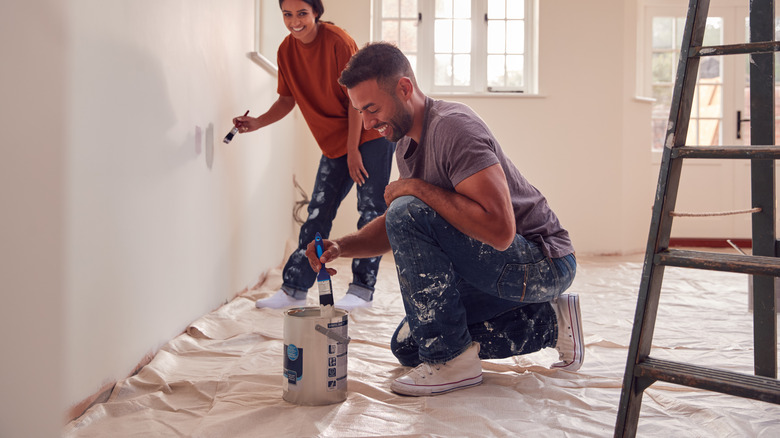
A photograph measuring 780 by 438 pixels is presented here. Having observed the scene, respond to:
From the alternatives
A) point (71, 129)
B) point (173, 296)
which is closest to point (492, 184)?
point (71, 129)

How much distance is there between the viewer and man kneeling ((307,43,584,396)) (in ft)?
4.90

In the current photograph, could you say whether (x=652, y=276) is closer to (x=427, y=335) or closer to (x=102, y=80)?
(x=427, y=335)

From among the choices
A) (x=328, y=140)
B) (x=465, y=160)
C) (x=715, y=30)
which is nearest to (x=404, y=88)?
(x=465, y=160)

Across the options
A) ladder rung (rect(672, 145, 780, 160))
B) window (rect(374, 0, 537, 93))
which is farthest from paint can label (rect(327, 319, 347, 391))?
window (rect(374, 0, 537, 93))

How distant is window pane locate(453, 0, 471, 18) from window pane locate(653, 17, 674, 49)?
1.59 m

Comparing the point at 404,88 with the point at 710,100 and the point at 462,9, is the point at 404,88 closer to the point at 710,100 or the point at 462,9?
the point at 462,9

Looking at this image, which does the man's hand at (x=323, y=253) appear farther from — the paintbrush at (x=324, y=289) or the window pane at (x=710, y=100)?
the window pane at (x=710, y=100)

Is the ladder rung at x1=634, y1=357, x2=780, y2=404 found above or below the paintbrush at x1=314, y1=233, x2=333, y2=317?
below

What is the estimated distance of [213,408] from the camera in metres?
1.46

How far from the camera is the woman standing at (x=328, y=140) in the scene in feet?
8.50

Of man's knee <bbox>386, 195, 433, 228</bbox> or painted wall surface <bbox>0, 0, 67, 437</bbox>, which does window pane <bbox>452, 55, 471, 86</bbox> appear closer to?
man's knee <bbox>386, 195, 433, 228</bbox>

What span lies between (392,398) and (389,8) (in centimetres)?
408

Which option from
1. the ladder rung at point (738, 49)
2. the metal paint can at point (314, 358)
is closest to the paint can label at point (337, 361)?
the metal paint can at point (314, 358)

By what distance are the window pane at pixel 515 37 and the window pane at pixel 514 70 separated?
5cm
